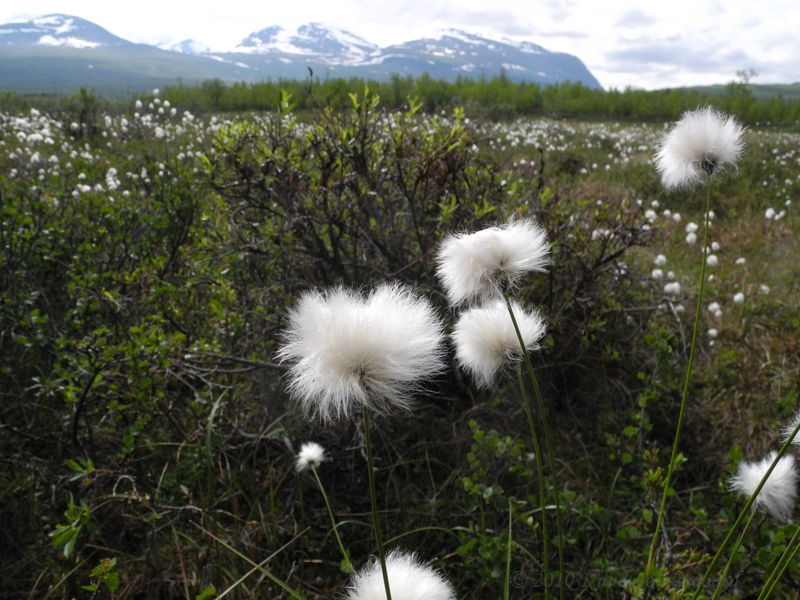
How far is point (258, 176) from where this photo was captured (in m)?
2.70

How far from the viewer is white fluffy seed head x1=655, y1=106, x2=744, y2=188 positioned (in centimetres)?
141

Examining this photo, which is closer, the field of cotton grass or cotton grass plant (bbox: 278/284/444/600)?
cotton grass plant (bbox: 278/284/444/600)

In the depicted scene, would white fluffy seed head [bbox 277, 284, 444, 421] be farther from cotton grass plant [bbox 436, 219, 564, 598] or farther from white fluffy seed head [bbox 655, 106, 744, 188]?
white fluffy seed head [bbox 655, 106, 744, 188]

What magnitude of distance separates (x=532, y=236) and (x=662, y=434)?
6.85 ft

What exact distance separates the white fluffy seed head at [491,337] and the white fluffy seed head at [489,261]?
87mm

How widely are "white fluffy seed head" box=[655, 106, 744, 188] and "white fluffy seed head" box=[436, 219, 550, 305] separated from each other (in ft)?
2.10

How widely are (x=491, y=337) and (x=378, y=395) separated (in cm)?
40

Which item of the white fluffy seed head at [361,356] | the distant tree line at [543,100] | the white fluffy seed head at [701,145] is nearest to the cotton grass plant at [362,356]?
the white fluffy seed head at [361,356]

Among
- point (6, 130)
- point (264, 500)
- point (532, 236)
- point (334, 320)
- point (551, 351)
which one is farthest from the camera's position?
point (6, 130)

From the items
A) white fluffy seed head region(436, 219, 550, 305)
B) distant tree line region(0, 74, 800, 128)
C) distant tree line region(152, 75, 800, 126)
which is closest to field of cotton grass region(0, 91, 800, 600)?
white fluffy seed head region(436, 219, 550, 305)

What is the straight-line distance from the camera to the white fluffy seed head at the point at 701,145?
4.62 ft

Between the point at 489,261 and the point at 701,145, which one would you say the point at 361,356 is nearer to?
the point at 489,261

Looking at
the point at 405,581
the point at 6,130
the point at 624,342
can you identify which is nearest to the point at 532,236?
the point at 405,581

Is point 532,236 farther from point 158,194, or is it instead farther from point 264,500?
point 158,194
